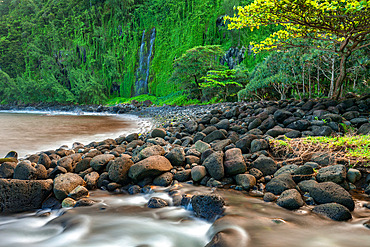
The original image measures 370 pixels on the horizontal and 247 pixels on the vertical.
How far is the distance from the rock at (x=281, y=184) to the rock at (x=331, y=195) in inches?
10.8

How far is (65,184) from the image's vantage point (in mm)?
3045

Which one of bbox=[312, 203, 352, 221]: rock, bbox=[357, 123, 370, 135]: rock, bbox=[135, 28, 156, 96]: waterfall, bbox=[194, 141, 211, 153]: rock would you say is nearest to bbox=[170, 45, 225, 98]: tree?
bbox=[194, 141, 211, 153]: rock

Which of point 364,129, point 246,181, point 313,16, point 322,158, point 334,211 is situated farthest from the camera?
point 313,16

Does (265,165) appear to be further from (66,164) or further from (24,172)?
(24,172)

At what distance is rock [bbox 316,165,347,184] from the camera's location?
2809 millimetres

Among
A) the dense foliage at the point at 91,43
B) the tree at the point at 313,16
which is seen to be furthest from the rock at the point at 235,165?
the dense foliage at the point at 91,43

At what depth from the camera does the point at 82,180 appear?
11.0 feet

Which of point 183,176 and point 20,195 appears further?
point 183,176

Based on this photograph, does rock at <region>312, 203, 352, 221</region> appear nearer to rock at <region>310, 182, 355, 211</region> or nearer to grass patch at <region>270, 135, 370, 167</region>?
rock at <region>310, 182, 355, 211</region>

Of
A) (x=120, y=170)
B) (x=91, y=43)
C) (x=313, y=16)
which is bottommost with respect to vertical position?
(x=120, y=170)

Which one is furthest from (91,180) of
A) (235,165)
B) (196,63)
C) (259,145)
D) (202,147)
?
(196,63)

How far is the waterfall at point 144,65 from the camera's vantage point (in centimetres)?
3569

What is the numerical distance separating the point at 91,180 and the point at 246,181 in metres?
2.59

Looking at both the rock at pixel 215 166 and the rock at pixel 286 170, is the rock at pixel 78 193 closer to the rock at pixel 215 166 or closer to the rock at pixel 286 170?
the rock at pixel 215 166
